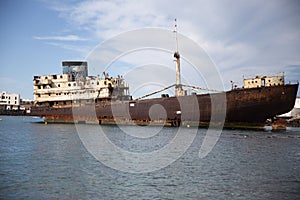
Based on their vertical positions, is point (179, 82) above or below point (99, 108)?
above

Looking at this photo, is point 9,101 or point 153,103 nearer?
point 153,103

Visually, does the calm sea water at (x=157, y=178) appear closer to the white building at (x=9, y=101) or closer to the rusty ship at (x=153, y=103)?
A: the rusty ship at (x=153, y=103)

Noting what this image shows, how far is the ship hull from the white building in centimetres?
10128

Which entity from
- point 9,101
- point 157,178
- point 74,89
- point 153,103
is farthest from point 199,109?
point 9,101

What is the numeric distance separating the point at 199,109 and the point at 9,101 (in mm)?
133155

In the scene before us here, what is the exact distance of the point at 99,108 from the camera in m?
54.2

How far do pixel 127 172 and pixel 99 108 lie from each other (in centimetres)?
3955

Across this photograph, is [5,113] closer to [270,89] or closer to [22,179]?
[270,89]

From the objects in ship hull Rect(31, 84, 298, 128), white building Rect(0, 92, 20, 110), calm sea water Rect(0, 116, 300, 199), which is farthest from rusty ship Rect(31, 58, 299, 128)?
white building Rect(0, 92, 20, 110)

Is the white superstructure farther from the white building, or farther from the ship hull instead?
the white building

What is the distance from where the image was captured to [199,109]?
141ft

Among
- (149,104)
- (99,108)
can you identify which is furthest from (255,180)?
(99,108)

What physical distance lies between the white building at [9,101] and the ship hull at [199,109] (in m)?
101

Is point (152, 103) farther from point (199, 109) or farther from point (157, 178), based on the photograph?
point (157, 178)
